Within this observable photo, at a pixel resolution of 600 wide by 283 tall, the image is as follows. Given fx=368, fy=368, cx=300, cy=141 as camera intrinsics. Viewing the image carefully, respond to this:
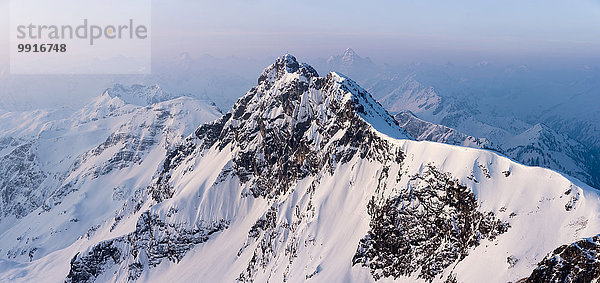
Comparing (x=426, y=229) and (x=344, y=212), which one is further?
(x=344, y=212)

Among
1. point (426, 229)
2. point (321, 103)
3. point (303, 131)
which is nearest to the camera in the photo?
point (426, 229)

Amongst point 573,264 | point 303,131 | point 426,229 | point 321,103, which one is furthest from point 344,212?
point 573,264

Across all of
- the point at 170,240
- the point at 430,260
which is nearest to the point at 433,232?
the point at 430,260

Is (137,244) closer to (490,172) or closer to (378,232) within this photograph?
(378,232)

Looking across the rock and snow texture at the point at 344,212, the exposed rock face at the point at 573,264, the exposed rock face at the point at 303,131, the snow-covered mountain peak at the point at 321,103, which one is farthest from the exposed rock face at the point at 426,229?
the snow-covered mountain peak at the point at 321,103

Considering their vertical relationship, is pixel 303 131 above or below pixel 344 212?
above

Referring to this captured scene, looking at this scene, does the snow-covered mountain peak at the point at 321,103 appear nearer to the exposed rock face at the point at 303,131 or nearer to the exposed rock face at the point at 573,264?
the exposed rock face at the point at 303,131

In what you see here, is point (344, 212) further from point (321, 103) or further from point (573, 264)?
point (573, 264)
